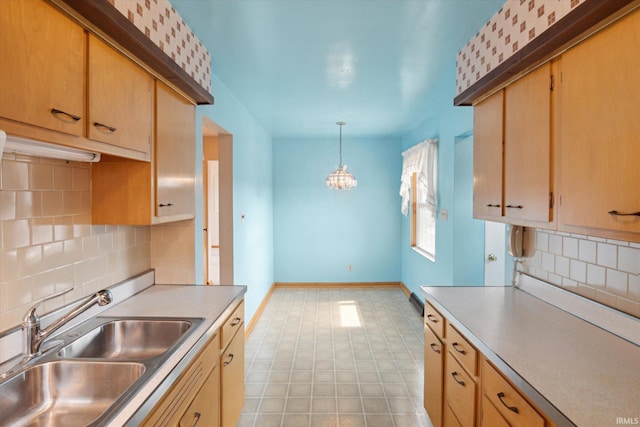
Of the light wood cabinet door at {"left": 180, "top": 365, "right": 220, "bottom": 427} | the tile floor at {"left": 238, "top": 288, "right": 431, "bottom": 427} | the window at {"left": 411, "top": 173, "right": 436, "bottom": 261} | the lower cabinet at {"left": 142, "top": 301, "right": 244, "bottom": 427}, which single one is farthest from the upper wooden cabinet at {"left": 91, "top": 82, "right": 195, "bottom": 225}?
the window at {"left": 411, "top": 173, "right": 436, "bottom": 261}

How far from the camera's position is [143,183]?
163 centimetres

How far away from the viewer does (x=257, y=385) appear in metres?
2.72

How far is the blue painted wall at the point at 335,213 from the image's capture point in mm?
5723

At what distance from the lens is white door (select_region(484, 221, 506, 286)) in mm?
3398

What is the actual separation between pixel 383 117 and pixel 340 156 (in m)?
1.50

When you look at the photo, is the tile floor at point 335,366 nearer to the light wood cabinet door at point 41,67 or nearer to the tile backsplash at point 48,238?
the tile backsplash at point 48,238

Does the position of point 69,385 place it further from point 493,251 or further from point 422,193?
point 422,193

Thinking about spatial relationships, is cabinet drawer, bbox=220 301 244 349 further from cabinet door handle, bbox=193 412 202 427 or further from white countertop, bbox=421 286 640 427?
white countertop, bbox=421 286 640 427

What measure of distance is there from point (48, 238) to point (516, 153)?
219 cm

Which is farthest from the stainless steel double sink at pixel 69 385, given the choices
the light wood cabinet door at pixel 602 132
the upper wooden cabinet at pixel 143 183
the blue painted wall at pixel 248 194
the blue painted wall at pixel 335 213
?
the blue painted wall at pixel 335 213

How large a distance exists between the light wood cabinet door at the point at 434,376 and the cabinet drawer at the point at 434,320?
4 centimetres

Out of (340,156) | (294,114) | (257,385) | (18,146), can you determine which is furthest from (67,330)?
(340,156)

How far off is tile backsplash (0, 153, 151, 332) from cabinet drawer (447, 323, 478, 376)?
1850mm

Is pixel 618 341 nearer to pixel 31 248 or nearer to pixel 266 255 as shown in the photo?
pixel 31 248
